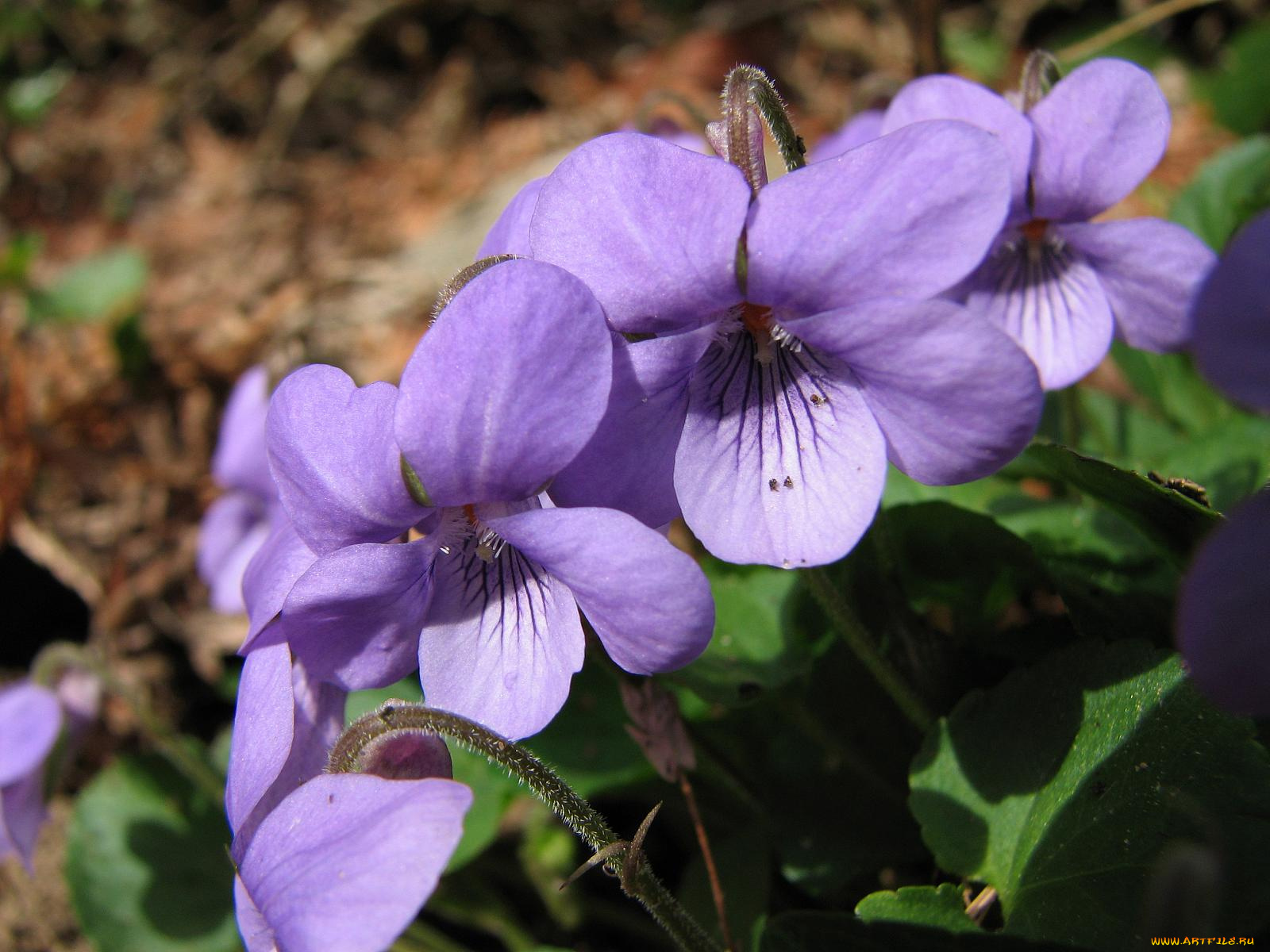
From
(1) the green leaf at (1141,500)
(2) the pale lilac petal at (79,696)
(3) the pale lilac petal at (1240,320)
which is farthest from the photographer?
(2) the pale lilac petal at (79,696)

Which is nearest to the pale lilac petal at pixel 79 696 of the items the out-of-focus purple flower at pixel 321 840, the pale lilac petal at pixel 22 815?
the pale lilac petal at pixel 22 815

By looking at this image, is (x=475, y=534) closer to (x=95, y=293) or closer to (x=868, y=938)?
(x=868, y=938)

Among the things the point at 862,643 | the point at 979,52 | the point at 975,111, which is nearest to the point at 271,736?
the point at 862,643

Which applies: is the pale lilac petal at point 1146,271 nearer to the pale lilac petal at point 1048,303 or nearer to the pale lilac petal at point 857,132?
the pale lilac petal at point 1048,303

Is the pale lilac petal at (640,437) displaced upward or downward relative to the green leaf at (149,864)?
upward

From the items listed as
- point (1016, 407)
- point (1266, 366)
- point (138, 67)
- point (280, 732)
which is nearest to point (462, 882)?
point (280, 732)

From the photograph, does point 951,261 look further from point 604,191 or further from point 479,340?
point 479,340
